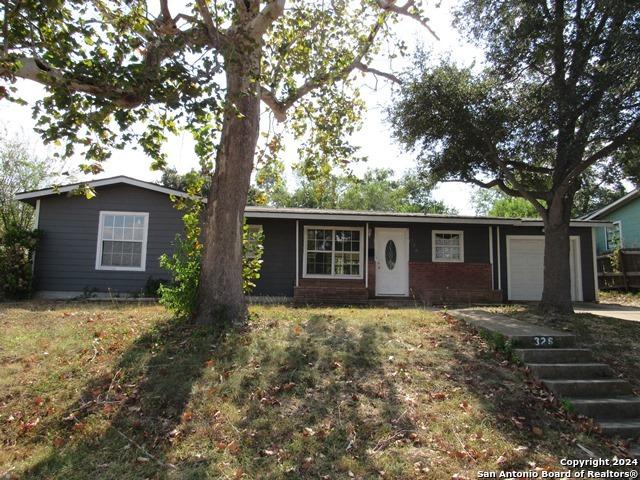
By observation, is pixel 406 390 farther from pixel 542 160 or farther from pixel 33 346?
pixel 542 160

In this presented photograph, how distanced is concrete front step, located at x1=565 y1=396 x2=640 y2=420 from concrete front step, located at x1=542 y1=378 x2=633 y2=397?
0.22 metres

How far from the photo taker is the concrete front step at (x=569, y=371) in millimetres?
5750

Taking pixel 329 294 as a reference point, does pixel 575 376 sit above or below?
below

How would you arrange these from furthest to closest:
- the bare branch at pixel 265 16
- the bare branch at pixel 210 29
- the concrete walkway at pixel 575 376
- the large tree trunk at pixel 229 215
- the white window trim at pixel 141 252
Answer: the white window trim at pixel 141 252, the bare branch at pixel 265 16, the large tree trunk at pixel 229 215, the bare branch at pixel 210 29, the concrete walkway at pixel 575 376

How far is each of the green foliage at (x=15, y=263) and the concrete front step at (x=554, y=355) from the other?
1244 cm

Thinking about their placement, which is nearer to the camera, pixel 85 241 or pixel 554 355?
pixel 554 355

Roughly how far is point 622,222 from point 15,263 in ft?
83.4

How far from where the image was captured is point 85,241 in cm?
1325

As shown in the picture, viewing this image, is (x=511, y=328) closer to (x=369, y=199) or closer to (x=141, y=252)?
(x=141, y=252)

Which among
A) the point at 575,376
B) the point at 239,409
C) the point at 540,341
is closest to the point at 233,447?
the point at 239,409

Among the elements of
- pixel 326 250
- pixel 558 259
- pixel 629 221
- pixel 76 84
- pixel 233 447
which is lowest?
pixel 233 447

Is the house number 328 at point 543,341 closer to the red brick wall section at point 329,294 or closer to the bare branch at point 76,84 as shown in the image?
the bare branch at point 76,84

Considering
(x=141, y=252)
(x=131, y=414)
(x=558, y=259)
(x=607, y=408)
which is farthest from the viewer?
(x=141, y=252)

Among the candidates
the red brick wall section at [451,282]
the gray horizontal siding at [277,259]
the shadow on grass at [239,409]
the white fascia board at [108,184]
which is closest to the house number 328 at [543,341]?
the shadow on grass at [239,409]
